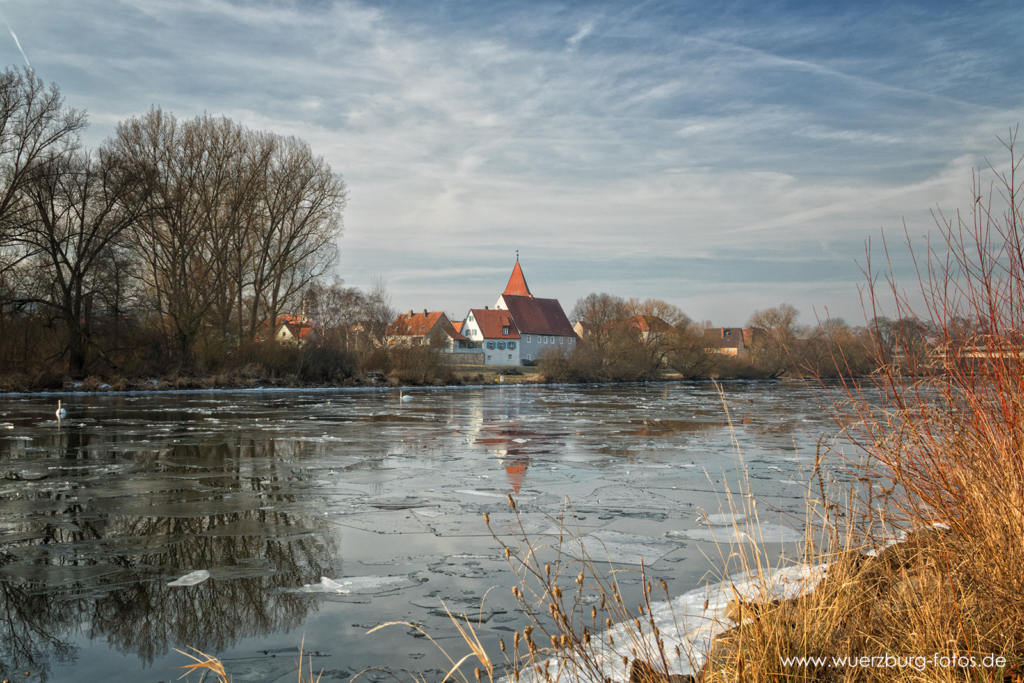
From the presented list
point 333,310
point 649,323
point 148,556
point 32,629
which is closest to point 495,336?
point 649,323

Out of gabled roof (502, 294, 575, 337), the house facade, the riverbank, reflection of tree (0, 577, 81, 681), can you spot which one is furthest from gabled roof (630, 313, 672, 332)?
reflection of tree (0, 577, 81, 681)

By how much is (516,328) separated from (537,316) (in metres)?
3.73

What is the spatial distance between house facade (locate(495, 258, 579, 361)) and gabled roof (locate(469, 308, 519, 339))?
49cm

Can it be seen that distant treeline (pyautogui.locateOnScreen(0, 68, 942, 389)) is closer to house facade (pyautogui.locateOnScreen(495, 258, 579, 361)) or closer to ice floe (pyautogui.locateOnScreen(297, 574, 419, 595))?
ice floe (pyautogui.locateOnScreen(297, 574, 419, 595))

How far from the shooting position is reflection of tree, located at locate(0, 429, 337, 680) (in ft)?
12.7

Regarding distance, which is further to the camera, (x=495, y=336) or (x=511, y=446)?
(x=495, y=336)

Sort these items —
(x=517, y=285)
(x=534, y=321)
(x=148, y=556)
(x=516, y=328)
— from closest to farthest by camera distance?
(x=148, y=556)
(x=516, y=328)
(x=534, y=321)
(x=517, y=285)

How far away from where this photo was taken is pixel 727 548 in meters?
5.86

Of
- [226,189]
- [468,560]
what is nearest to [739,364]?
[226,189]

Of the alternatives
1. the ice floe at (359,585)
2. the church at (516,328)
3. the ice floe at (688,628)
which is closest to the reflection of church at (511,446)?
the ice floe at (359,585)

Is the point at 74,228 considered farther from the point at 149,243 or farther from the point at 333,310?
the point at 333,310

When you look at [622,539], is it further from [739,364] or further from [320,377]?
[739,364]

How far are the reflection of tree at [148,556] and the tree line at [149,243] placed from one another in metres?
18.1

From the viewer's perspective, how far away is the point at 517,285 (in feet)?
288
